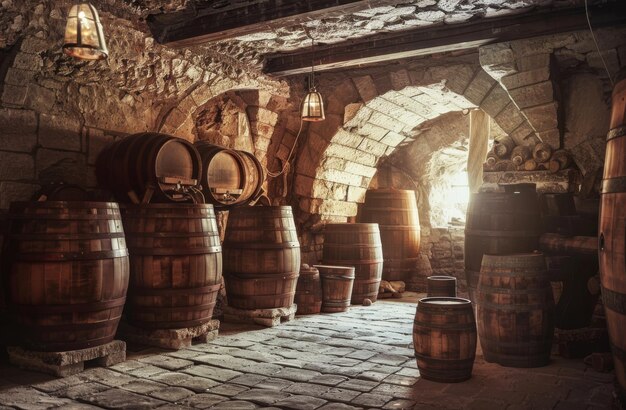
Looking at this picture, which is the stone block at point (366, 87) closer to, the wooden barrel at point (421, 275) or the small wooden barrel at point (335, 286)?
the small wooden barrel at point (335, 286)

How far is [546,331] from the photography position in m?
3.56

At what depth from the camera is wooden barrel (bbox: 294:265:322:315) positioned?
221 inches

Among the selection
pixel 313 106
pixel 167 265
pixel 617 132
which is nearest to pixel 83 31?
pixel 167 265

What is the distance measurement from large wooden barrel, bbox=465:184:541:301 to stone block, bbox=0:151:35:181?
11.8ft

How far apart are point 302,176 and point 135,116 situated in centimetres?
256

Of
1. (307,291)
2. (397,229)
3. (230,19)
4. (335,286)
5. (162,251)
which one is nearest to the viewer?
(162,251)

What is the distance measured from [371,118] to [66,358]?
4.67 metres

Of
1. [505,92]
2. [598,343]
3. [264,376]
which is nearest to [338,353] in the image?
[264,376]

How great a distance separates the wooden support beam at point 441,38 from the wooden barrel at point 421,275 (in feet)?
9.99

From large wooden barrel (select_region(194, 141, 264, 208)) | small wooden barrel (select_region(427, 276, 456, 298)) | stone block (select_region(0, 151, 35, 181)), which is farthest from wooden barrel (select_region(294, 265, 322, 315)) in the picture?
stone block (select_region(0, 151, 35, 181))

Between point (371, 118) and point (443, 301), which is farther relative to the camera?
point (371, 118)

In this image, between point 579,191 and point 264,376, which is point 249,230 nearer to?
point 264,376

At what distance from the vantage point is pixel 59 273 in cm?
330

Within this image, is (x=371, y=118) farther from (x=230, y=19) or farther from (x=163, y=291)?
(x=163, y=291)
